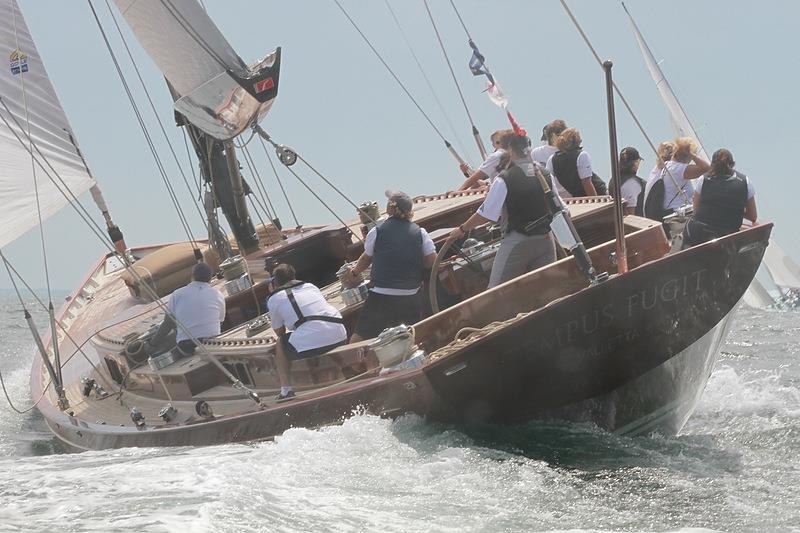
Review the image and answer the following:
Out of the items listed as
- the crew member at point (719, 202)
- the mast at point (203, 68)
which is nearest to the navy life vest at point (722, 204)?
the crew member at point (719, 202)

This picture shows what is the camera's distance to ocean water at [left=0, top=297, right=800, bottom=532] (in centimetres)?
572

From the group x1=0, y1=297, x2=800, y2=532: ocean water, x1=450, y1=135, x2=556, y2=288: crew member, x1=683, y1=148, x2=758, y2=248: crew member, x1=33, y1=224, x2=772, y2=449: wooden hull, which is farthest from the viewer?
x1=683, y1=148, x2=758, y2=248: crew member

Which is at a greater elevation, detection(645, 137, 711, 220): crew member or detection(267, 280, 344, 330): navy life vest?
detection(267, 280, 344, 330): navy life vest

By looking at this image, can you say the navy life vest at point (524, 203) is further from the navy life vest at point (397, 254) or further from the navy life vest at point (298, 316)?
the navy life vest at point (298, 316)

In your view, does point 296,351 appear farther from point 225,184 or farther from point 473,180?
point 225,184

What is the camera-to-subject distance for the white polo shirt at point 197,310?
8938mm

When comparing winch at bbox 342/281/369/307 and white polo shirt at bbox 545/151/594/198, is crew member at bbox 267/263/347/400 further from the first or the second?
white polo shirt at bbox 545/151/594/198

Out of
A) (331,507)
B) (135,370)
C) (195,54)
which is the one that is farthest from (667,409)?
(195,54)

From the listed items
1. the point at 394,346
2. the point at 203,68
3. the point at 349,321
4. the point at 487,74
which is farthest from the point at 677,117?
the point at 394,346

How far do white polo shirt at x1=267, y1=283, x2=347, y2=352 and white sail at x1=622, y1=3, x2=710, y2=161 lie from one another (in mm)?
10191

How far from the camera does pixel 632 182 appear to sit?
34.3 ft

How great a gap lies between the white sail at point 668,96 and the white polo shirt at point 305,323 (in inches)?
401

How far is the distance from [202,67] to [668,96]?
9849mm

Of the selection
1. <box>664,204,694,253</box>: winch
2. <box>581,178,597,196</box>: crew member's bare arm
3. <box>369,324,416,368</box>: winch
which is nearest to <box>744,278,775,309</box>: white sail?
<box>581,178,597,196</box>: crew member's bare arm
